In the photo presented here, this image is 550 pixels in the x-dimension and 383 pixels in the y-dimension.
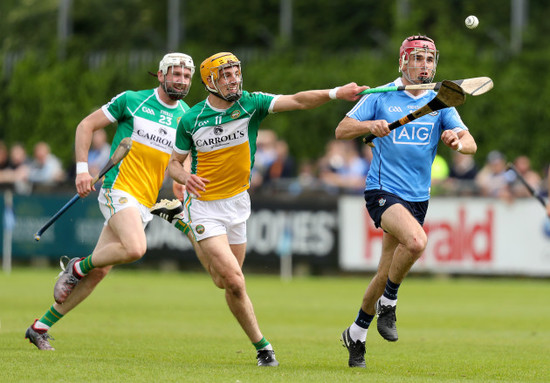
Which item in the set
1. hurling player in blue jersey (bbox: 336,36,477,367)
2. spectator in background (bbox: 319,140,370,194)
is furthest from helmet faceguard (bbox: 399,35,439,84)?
spectator in background (bbox: 319,140,370,194)

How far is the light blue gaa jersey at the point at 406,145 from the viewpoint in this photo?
34.6 feet

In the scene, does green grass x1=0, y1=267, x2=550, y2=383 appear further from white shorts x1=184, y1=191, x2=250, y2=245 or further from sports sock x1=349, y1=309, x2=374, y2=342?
white shorts x1=184, y1=191, x2=250, y2=245

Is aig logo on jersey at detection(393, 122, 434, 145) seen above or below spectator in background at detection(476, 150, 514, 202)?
above

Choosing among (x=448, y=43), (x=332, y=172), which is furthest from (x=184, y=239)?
(x=448, y=43)

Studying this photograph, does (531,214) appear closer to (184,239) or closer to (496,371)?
(184,239)

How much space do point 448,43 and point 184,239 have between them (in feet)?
30.4

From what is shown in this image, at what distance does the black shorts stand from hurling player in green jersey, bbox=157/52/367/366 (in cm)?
103

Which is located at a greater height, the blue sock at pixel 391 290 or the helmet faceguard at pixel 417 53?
the helmet faceguard at pixel 417 53

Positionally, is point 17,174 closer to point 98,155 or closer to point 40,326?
point 98,155

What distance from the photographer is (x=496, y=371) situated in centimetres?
1012

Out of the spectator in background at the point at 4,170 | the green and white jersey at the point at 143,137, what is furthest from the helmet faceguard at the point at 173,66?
the spectator in background at the point at 4,170

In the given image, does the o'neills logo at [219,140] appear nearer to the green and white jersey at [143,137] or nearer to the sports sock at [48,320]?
the green and white jersey at [143,137]

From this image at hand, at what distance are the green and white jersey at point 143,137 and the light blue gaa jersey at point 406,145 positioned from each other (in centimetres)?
214

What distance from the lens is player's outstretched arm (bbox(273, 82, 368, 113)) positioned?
979 cm
